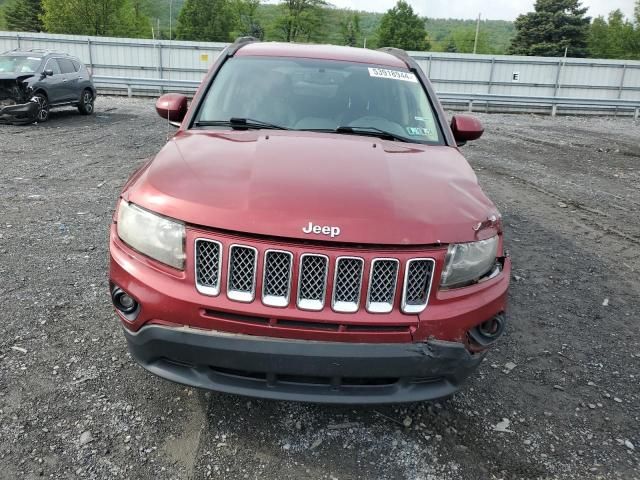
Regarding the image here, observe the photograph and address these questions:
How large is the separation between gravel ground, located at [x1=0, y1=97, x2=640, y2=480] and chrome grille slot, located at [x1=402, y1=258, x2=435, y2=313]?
0.79m

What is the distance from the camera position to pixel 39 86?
12.9 metres

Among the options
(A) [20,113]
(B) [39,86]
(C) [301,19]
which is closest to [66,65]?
(B) [39,86]

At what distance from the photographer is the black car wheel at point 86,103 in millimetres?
14797

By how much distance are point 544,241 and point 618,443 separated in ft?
11.2

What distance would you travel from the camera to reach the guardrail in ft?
67.3

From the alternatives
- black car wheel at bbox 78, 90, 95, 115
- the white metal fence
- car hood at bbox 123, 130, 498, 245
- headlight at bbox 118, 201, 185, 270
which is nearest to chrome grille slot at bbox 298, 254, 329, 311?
car hood at bbox 123, 130, 498, 245

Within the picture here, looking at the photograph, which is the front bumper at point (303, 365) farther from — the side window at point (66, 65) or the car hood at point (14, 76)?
the side window at point (66, 65)

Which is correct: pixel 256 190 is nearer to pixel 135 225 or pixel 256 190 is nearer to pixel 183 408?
pixel 135 225

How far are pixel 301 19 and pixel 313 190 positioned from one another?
57238mm

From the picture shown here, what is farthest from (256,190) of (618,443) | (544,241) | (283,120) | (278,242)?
(544,241)

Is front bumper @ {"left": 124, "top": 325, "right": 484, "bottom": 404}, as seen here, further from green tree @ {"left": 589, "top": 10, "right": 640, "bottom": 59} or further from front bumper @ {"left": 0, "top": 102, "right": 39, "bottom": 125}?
green tree @ {"left": 589, "top": 10, "right": 640, "bottom": 59}

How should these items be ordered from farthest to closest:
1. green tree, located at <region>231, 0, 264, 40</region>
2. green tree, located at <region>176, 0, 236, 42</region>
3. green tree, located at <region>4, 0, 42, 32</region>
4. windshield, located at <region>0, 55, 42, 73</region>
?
green tree, located at <region>4, 0, 42, 32</region> → green tree, located at <region>231, 0, 264, 40</region> → green tree, located at <region>176, 0, 236, 42</region> → windshield, located at <region>0, 55, 42, 73</region>

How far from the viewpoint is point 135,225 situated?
8.10ft

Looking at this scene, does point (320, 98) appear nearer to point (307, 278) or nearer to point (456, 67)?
point (307, 278)
